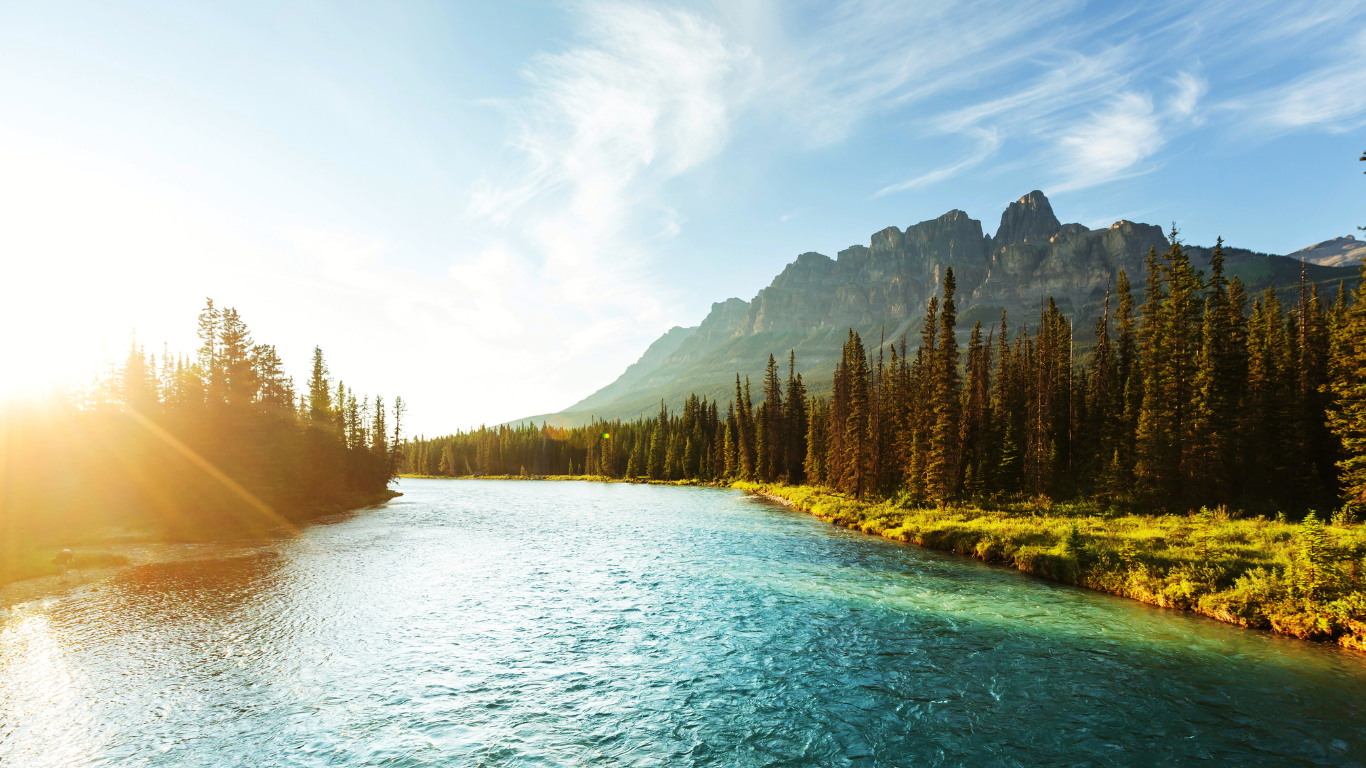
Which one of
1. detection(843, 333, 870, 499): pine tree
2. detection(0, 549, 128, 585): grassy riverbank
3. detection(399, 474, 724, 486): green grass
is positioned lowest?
detection(399, 474, 724, 486): green grass

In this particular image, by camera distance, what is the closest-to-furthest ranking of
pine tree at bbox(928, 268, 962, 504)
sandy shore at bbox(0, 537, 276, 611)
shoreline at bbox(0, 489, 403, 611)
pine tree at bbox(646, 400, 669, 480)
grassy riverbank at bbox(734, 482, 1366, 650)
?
grassy riverbank at bbox(734, 482, 1366, 650) < sandy shore at bbox(0, 537, 276, 611) < shoreline at bbox(0, 489, 403, 611) < pine tree at bbox(928, 268, 962, 504) < pine tree at bbox(646, 400, 669, 480)

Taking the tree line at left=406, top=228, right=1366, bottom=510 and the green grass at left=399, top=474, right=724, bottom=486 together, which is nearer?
the tree line at left=406, top=228, right=1366, bottom=510

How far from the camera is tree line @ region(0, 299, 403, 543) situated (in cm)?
4441

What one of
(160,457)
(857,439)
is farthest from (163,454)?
(857,439)

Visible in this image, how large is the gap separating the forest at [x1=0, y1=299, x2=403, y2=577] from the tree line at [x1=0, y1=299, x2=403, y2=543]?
96mm

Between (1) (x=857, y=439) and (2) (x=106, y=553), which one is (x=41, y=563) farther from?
(1) (x=857, y=439)

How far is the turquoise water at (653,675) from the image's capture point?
1226 centimetres

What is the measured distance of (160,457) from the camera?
48.3 metres

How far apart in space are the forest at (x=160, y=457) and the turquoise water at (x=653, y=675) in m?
21.2

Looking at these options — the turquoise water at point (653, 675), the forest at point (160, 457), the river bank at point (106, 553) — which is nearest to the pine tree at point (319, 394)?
the forest at point (160, 457)

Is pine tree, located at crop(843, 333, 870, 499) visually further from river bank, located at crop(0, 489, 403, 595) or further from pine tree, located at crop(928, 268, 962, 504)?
river bank, located at crop(0, 489, 403, 595)

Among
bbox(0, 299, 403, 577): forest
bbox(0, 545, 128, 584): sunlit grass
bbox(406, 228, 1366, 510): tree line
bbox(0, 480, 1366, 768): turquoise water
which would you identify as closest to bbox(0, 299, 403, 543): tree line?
bbox(0, 299, 403, 577): forest

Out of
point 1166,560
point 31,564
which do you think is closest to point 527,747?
point 1166,560

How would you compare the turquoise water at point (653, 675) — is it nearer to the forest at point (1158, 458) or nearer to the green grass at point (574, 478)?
the forest at point (1158, 458)
